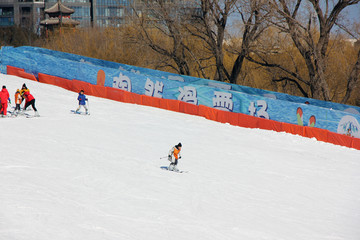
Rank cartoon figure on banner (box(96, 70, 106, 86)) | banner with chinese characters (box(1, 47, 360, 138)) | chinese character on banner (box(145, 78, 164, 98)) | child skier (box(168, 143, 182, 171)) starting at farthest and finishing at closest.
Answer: cartoon figure on banner (box(96, 70, 106, 86)) → chinese character on banner (box(145, 78, 164, 98)) → banner with chinese characters (box(1, 47, 360, 138)) → child skier (box(168, 143, 182, 171))

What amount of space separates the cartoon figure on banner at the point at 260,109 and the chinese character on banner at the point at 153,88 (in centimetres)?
625

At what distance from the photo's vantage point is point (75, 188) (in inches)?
538

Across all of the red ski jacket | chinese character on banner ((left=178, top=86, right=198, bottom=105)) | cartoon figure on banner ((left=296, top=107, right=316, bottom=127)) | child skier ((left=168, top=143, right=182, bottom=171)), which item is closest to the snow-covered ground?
child skier ((left=168, top=143, right=182, bottom=171))

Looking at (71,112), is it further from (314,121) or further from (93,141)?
(314,121)

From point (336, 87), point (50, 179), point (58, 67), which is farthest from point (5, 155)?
point (336, 87)

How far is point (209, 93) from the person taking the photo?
27.0m

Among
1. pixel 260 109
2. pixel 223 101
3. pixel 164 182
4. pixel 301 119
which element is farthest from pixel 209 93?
pixel 164 182

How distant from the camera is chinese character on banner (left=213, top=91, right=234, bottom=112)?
26062 mm

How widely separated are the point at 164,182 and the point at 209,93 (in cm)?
1259

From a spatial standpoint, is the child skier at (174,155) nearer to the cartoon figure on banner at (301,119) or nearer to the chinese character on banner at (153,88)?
the cartoon figure on banner at (301,119)

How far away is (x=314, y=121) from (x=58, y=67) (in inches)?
738

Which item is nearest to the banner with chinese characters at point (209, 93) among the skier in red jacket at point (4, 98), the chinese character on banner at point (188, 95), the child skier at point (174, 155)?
the chinese character on banner at point (188, 95)

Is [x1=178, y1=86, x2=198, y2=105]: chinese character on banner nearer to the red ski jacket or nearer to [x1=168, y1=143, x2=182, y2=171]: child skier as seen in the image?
the red ski jacket

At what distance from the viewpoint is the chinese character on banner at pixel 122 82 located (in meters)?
30.1
